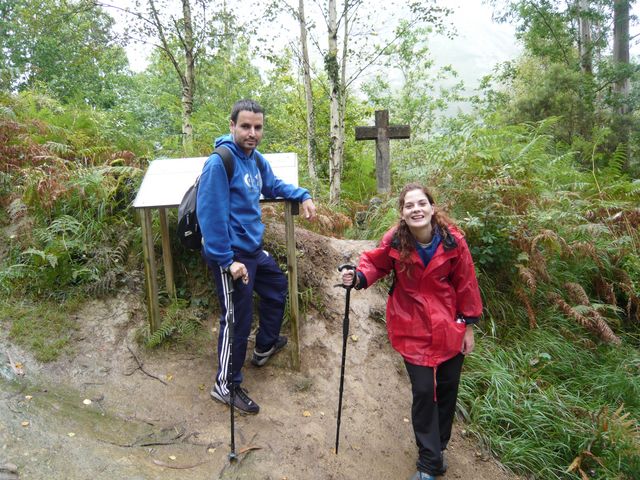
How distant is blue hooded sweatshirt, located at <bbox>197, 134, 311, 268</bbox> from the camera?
2.92 meters

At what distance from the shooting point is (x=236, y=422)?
10.6 feet

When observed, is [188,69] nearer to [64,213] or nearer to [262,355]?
[64,213]

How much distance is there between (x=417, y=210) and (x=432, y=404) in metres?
1.24

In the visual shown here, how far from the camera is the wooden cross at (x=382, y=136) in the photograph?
766 cm

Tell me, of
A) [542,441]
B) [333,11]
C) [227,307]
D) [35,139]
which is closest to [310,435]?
[227,307]

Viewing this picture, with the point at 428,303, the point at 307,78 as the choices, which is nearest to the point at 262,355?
the point at 428,303

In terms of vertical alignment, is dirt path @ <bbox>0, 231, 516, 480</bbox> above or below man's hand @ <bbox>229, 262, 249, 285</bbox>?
below

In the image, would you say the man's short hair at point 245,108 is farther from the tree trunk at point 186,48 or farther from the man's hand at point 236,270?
the tree trunk at point 186,48

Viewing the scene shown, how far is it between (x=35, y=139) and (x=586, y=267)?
685 cm

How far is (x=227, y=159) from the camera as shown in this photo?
3010 millimetres

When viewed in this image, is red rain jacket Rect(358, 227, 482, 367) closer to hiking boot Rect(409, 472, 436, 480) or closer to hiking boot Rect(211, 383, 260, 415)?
hiking boot Rect(409, 472, 436, 480)

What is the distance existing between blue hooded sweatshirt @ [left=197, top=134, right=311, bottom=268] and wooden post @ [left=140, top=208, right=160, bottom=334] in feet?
3.29

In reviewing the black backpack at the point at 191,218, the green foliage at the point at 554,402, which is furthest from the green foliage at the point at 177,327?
the green foliage at the point at 554,402

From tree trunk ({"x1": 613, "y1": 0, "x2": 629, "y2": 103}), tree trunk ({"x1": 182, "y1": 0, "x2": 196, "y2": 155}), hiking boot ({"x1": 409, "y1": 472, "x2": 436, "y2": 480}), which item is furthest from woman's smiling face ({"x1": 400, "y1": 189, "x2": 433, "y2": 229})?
tree trunk ({"x1": 613, "y1": 0, "x2": 629, "y2": 103})
